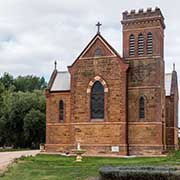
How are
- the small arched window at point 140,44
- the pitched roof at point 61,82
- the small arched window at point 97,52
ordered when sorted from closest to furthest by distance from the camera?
the small arched window at point 140,44
the small arched window at point 97,52
the pitched roof at point 61,82

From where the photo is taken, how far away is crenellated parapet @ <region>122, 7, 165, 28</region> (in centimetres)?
4847

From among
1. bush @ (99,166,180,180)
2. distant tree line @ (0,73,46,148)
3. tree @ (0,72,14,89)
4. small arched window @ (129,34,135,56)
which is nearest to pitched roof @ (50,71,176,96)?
small arched window @ (129,34,135,56)

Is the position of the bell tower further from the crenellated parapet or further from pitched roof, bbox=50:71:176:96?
pitched roof, bbox=50:71:176:96

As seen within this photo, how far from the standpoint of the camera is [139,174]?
1783 centimetres

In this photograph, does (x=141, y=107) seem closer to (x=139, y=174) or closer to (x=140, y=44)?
(x=140, y=44)

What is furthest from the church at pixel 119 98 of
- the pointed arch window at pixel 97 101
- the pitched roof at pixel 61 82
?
the pitched roof at pixel 61 82

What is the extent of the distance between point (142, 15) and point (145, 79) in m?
7.16

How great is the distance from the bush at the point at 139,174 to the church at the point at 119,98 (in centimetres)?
2827

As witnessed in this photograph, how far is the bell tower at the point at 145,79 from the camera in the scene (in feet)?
153

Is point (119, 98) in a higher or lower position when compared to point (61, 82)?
lower

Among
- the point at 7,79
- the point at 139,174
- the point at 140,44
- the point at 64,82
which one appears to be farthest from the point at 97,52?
the point at 7,79

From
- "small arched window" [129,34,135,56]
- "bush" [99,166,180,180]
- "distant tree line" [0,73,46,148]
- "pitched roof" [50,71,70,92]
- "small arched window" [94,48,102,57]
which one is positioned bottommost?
"bush" [99,166,180,180]

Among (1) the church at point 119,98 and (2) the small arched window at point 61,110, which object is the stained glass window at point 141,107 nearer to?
(1) the church at point 119,98

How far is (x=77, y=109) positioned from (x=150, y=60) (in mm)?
9613
